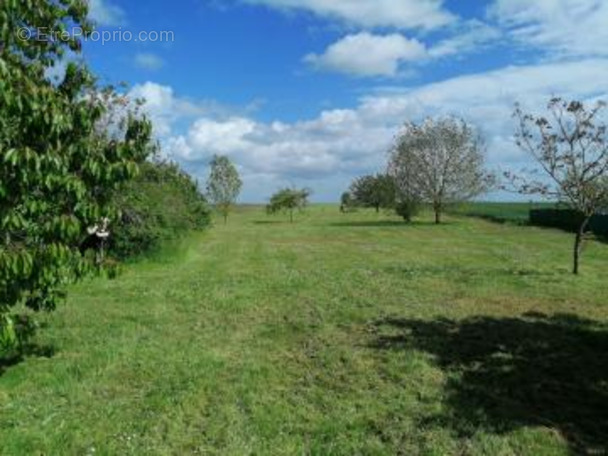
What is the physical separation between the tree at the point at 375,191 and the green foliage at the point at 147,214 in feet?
113

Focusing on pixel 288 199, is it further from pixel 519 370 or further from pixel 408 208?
pixel 519 370

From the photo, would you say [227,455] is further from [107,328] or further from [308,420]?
[107,328]

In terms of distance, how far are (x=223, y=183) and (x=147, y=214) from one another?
4544 centimetres

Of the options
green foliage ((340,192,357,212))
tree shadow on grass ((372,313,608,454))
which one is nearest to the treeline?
tree shadow on grass ((372,313,608,454))

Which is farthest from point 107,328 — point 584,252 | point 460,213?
point 460,213

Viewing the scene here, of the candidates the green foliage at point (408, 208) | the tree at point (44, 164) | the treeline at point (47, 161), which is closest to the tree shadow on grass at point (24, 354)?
the treeline at point (47, 161)

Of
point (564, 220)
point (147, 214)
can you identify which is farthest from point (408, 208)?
point (147, 214)

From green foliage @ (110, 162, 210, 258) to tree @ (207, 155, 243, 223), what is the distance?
3782cm

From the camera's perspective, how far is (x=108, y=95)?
2728 cm

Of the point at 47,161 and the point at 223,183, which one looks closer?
the point at 47,161

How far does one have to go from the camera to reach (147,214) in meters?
25.7

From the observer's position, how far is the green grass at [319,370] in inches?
320

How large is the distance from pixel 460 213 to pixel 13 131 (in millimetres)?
67107

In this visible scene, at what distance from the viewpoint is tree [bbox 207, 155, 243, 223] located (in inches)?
2790
